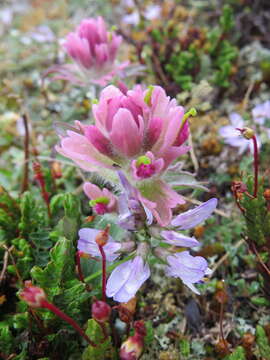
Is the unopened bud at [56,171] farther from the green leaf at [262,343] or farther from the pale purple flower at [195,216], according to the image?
the green leaf at [262,343]

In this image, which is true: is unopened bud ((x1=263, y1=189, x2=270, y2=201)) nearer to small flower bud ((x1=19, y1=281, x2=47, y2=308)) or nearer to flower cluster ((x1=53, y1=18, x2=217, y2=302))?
flower cluster ((x1=53, y1=18, x2=217, y2=302))

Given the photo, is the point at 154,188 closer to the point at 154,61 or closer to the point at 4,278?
the point at 4,278

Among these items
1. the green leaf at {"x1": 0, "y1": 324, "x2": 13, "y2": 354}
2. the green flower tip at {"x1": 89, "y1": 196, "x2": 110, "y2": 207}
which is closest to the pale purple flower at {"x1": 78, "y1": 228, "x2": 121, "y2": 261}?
the green flower tip at {"x1": 89, "y1": 196, "x2": 110, "y2": 207}

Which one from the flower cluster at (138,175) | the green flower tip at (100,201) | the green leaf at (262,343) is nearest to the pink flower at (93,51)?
the flower cluster at (138,175)

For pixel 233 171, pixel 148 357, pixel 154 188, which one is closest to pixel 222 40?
pixel 233 171

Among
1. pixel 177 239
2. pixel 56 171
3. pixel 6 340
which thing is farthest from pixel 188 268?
pixel 56 171

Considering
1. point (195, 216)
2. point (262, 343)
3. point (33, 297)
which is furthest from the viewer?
point (262, 343)

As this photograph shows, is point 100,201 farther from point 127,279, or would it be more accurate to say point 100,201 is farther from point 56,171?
point 56,171
